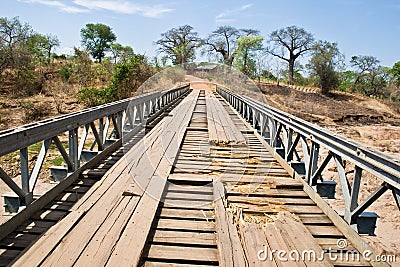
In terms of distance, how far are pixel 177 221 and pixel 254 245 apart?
31.1 inches

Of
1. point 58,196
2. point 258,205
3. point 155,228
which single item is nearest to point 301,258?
point 258,205

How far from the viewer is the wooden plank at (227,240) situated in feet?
7.49

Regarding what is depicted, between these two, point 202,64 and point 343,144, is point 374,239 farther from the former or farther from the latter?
point 202,64

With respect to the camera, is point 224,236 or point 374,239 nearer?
point 224,236

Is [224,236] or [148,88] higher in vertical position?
[148,88]

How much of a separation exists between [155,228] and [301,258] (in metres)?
1.24

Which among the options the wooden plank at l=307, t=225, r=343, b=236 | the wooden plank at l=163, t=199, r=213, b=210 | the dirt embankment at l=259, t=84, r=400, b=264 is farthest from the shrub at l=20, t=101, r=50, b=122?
the wooden plank at l=307, t=225, r=343, b=236

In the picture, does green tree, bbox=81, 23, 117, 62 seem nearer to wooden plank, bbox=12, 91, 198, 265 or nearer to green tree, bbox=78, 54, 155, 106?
green tree, bbox=78, 54, 155, 106

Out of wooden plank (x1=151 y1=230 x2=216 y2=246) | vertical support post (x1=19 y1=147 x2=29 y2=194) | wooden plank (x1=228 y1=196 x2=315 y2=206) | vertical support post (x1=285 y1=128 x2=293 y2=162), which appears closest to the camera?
wooden plank (x1=151 y1=230 x2=216 y2=246)

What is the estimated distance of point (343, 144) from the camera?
291 centimetres

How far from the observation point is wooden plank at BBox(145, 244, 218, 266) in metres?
2.34

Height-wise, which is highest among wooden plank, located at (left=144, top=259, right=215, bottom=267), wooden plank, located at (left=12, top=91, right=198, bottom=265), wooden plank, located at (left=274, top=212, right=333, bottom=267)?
wooden plank, located at (left=12, top=91, right=198, bottom=265)

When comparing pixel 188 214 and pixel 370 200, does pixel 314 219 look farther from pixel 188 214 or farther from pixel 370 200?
pixel 188 214

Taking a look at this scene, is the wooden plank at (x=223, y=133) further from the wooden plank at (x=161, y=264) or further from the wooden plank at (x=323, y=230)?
the wooden plank at (x=161, y=264)
